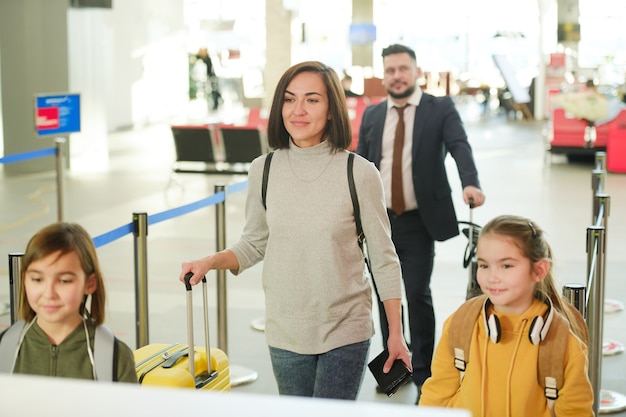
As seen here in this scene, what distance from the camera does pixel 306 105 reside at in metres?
3.44

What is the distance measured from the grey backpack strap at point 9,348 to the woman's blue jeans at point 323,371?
0.94 m

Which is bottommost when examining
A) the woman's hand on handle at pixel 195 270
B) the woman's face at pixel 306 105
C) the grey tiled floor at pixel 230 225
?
the grey tiled floor at pixel 230 225

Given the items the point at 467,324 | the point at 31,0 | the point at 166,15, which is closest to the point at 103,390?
the point at 467,324

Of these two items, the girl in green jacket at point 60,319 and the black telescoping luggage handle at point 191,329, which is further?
the black telescoping luggage handle at point 191,329

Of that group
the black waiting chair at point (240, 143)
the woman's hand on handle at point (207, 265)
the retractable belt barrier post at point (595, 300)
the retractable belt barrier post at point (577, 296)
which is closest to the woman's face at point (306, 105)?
the woman's hand on handle at point (207, 265)

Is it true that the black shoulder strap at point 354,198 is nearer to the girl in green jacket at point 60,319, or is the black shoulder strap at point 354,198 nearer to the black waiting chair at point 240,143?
the girl in green jacket at point 60,319

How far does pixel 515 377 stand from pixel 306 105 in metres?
1.15

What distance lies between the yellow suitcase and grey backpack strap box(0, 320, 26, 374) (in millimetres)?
705

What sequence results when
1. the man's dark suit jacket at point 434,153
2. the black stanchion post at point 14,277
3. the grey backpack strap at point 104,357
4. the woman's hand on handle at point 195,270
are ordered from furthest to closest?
the man's dark suit jacket at point 434,153, the black stanchion post at point 14,277, the woman's hand on handle at point 195,270, the grey backpack strap at point 104,357

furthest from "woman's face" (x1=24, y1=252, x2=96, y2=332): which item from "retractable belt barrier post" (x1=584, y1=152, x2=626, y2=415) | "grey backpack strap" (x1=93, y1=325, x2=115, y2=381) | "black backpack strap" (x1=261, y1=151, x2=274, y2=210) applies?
"retractable belt barrier post" (x1=584, y1=152, x2=626, y2=415)

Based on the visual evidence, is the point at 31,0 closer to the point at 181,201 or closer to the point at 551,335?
the point at 181,201

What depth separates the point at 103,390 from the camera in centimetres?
112

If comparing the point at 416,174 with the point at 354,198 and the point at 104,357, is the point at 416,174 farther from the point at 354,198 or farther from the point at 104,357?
the point at 104,357

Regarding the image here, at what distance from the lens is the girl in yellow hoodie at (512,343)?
9.82 ft
